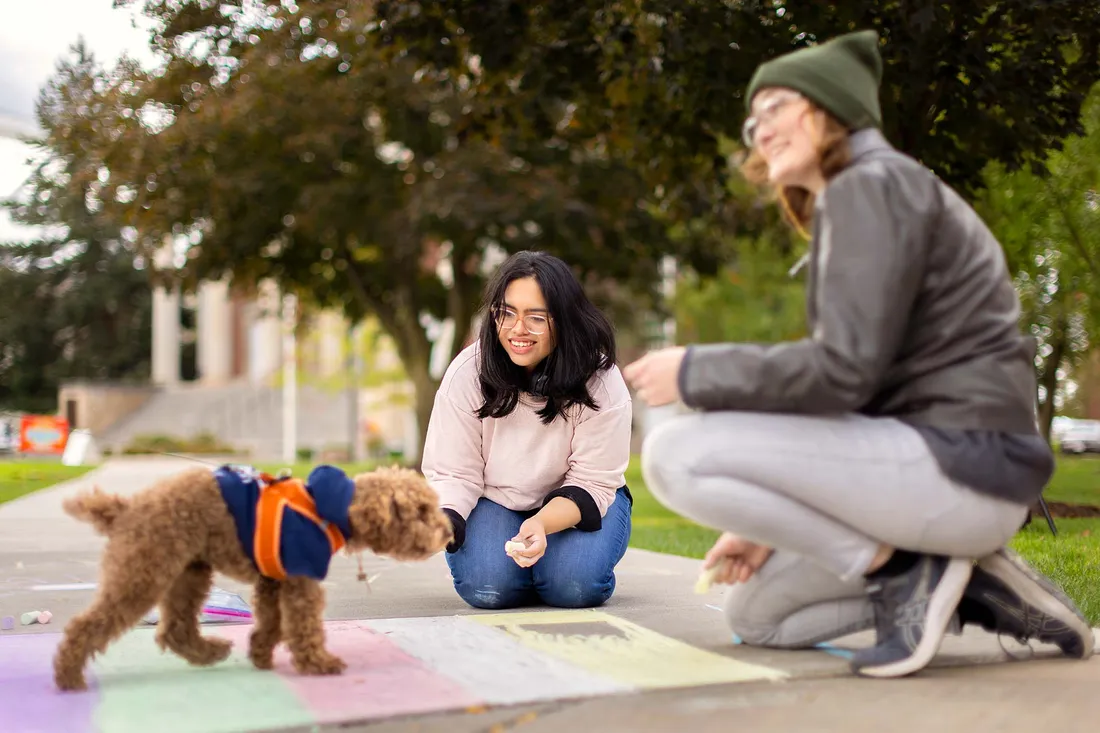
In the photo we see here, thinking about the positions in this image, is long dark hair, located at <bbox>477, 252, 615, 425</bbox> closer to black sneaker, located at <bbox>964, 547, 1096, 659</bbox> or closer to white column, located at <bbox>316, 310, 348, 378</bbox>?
black sneaker, located at <bbox>964, 547, 1096, 659</bbox>

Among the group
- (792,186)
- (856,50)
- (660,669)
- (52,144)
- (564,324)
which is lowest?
(660,669)

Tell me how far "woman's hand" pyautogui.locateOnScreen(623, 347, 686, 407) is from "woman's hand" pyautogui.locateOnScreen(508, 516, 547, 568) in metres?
1.26

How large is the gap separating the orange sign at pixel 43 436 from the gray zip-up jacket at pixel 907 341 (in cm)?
2463

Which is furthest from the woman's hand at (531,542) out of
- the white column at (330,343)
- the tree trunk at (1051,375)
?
the white column at (330,343)

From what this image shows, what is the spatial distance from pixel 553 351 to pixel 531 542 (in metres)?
0.77

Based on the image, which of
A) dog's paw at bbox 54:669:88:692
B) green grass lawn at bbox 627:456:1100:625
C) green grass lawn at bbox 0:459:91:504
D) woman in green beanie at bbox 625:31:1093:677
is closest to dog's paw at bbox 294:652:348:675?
dog's paw at bbox 54:669:88:692

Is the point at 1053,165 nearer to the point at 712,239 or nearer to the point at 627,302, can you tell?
the point at 712,239

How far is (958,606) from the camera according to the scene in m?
3.40

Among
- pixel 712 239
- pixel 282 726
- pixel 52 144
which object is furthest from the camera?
pixel 712 239

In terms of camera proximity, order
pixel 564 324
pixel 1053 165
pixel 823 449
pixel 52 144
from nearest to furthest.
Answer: pixel 823 449 < pixel 564 324 < pixel 1053 165 < pixel 52 144

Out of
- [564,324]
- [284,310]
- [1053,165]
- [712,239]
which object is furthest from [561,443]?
[284,310]

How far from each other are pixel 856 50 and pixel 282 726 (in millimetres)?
2261

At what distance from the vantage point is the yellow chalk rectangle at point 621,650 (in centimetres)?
313

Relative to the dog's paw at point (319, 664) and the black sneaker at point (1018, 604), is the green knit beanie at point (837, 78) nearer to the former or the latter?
the black sneaker at point (1018, 604)
